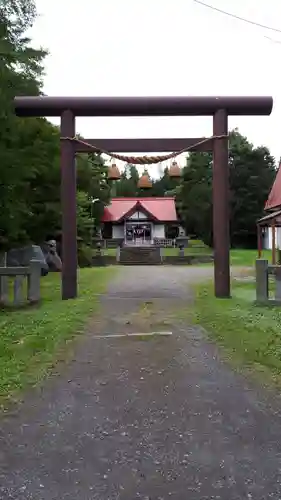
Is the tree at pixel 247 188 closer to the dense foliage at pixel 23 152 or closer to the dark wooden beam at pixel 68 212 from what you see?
the dense foliage at pixel 23 152

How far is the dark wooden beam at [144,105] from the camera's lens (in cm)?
1020

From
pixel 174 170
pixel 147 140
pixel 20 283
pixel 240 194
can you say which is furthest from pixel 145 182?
pixel 240 194

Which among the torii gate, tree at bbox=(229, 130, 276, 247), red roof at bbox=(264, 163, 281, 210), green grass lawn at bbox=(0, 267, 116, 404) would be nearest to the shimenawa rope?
the torii gate

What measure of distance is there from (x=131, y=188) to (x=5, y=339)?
72.8 m

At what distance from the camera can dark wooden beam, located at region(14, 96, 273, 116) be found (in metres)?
10.2

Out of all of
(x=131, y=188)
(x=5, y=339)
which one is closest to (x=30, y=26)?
(x=5, y=339)

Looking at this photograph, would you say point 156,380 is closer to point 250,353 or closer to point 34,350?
point 250,353

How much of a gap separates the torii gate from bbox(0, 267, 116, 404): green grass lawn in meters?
1.42

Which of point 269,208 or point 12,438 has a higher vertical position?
point 269,208

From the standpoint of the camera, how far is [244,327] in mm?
7113

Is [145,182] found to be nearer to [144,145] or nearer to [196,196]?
[144,145]

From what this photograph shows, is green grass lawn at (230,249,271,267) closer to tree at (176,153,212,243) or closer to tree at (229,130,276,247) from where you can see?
tree at (176,153,212,243)

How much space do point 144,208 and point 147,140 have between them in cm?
3783

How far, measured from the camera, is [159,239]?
157ft
